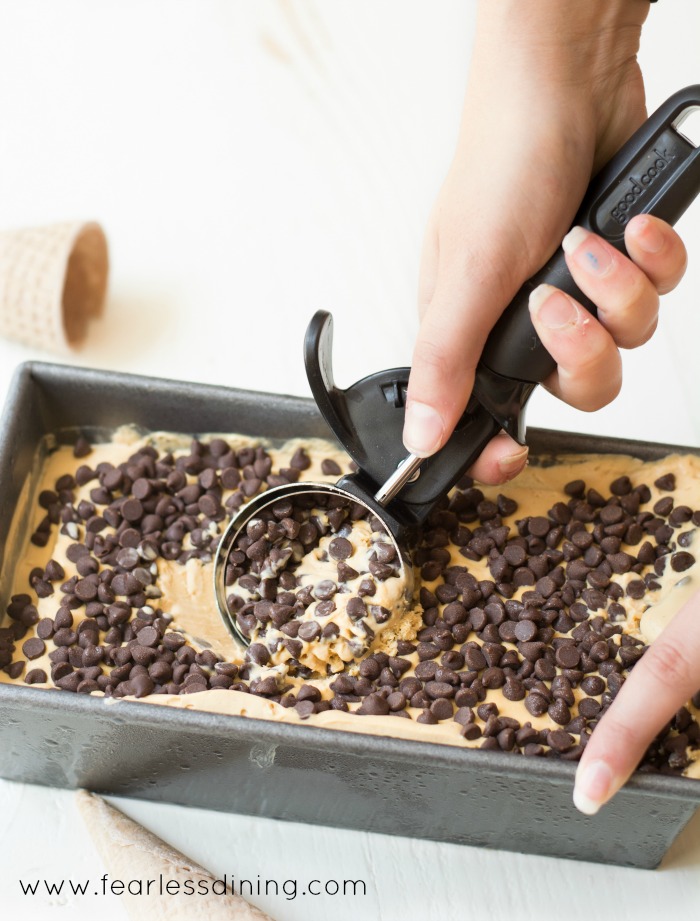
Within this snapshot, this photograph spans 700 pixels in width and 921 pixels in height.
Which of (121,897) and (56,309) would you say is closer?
(121,897)

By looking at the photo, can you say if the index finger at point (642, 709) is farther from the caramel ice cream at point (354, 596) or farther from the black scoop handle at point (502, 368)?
the black scoop handle at point (502, 368)

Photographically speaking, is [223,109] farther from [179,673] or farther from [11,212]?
[179,673]

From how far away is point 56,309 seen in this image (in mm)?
1655

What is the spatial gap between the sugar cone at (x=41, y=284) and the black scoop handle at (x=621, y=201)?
80 centimetres

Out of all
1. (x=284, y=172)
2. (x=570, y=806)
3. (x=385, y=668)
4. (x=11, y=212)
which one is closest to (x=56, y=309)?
(x=11, y=212)

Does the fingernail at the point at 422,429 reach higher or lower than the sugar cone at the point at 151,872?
higher

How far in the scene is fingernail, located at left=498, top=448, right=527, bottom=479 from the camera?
127 centimetres

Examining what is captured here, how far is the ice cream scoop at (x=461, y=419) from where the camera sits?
1.06 metres

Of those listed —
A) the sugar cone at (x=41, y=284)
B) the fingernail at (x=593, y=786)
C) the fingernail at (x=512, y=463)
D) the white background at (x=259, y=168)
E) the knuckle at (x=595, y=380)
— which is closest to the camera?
the fingernail at (x=593, y=786)

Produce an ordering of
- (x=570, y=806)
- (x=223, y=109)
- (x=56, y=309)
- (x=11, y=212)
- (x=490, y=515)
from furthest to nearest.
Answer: (x=223, y=109) → (x=11, y=212) → (x=56, y=309) → (x=490, y=515) → (x=570, y=806)

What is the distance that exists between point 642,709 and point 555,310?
0.41 meters

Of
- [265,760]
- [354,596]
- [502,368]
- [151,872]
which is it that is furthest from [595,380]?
[151,872]

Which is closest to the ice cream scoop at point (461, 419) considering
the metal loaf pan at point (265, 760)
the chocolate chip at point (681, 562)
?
the metal loaf pan at point (265, 760)

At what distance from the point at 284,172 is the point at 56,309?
1.77ft
